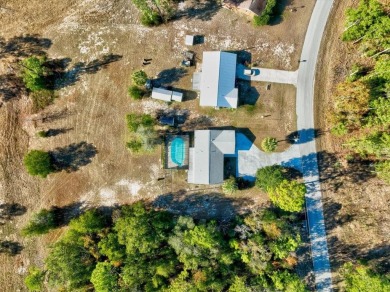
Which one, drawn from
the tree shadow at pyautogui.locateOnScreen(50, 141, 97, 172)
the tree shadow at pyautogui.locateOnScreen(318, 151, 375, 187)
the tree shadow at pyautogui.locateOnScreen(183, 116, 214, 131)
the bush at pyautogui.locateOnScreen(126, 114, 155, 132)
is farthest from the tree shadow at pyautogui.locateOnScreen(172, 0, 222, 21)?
the tree shadow at pyautogui.locateOnScreen(318, 151, 375, 187)

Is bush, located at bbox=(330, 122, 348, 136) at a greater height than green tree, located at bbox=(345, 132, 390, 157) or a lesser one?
greater

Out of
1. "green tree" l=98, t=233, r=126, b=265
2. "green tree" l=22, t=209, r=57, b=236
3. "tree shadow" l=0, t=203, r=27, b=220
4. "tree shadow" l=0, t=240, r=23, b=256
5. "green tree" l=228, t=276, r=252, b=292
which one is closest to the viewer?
"green tree" l=228, t=276, r=252, b=292

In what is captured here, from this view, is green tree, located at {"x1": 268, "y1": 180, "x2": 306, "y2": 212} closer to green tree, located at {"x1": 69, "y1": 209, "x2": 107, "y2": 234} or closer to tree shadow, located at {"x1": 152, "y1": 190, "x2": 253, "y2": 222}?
tree shadow, located at {"x1": 152, "y1": 190, "x2": 253, "y2": 222}

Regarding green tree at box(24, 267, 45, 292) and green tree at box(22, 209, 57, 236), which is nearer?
green tree at box(24, 267, 45, 292)

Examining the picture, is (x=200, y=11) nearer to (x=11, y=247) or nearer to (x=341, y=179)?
(x=341, y=179)

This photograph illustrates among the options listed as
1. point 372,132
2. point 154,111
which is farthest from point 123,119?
point 372,132

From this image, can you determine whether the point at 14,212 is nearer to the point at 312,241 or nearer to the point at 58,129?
the point at 58,129

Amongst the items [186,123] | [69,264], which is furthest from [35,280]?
[186,123]
